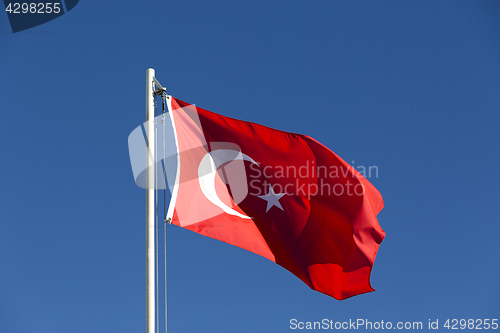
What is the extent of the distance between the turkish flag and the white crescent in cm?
2

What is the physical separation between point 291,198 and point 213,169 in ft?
6.70

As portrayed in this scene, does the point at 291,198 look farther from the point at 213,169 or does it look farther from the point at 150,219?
the point at 150,219

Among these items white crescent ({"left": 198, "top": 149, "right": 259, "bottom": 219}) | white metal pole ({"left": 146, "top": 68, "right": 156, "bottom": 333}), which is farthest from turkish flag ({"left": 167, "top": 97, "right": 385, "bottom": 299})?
white metal pole ({"left": 146, "top": 68, "right": 156, "bottom": 333})

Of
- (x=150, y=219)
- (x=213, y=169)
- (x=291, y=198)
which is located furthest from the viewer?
(x=291, y=198)

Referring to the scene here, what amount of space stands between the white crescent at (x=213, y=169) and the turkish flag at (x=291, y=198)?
0.08 feet

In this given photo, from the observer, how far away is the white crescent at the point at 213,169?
11.9 meters

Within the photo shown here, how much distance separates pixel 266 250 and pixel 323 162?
2.51 meters

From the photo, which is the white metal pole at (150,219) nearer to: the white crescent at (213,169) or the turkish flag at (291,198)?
the turkish flag at (291,198)

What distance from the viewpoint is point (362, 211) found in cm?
1263

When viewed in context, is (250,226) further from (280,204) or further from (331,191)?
(331,191)

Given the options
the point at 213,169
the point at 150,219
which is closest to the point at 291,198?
the point at 213,169

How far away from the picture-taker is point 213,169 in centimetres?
1223

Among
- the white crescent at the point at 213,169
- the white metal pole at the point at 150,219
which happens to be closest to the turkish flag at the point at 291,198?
the white crescent at the point at 213,169

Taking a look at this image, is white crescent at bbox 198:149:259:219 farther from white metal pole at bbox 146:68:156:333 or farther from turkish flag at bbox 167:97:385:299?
white metal pole at bbox 146:68:156:333
